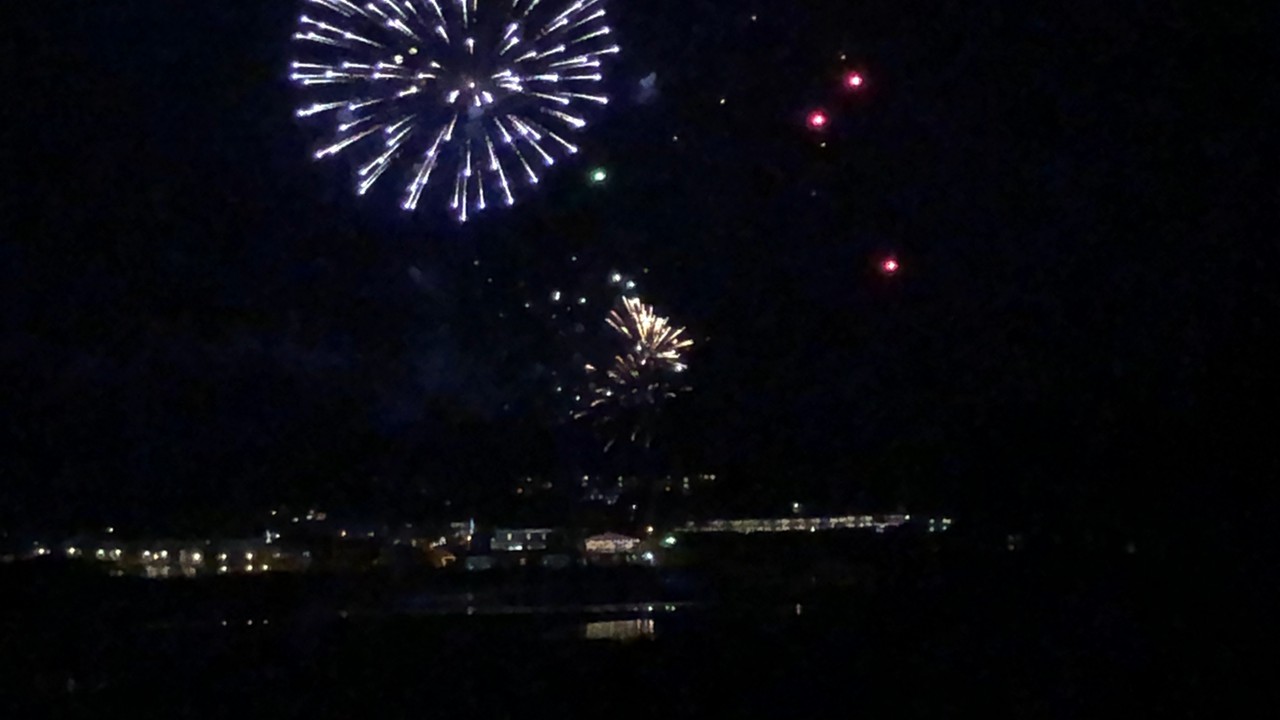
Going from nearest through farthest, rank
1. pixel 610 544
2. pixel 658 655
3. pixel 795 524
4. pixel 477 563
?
1. pixel 658 655
2. pixel 477 563
3. pixel 795 524
4. pixel 610 544

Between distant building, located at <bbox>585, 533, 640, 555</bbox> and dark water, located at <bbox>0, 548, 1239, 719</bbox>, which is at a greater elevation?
distant building, located at <bbox>585, 533, 640, 555</bbox>

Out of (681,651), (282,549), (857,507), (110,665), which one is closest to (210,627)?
(110,665)

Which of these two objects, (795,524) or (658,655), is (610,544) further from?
(658,655)

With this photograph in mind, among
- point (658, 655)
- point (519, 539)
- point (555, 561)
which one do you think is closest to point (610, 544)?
point (519, 539)

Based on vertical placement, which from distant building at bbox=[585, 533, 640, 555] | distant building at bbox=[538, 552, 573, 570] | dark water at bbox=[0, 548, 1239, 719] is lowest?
dark water at bbox=[0, 548, 1239, 719]

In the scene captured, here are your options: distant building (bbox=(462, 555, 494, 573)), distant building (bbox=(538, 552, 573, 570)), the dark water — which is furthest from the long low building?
the dark water

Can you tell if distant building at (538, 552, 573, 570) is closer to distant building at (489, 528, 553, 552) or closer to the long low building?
distant building at (489, 528, 553, 552)

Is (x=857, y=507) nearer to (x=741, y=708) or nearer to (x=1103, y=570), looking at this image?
(x=1103, y=570)

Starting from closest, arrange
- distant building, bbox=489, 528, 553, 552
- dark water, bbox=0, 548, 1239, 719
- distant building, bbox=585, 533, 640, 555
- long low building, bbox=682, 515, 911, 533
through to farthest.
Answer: dark water, bbox=0, 548, 1239, 719, long low building, bbox=682, 515, 911, 533, distant building, bbox=585, 533, 640, 555, distant building, bbox=489, 528, 553, 552

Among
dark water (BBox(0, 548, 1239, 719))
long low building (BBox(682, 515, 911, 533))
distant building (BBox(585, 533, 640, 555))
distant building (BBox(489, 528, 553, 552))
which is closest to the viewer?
dark water (BBox(0, 548, 1239, 719))
